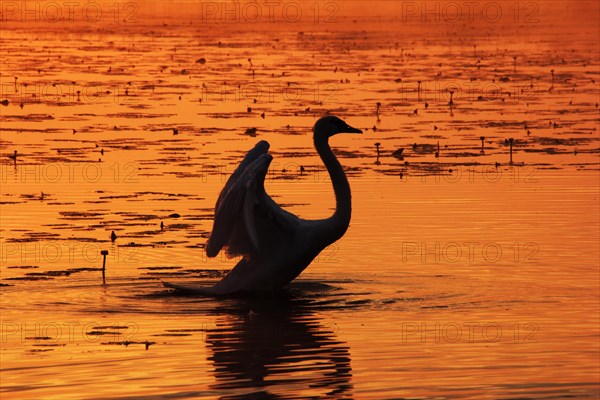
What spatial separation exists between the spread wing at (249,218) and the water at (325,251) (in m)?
0.51

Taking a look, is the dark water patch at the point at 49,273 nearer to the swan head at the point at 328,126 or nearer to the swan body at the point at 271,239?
the swan body at the point at 271,239

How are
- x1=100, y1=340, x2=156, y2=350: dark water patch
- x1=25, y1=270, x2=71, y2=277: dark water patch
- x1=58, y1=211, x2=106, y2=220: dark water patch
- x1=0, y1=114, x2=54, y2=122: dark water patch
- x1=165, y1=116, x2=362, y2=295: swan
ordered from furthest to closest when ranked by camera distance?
x1=0, y1=114, x2=54, y2=122: dark water patch
x1=58, y1=211, x2=106, y2=220: dark water patch
x1=25, y1=270, x2=71, y2=277: dark water patch
x1=165, y1=116, x2=362, y2=295: swan
x1=100, y1=340, x2=156, y2=350: dark water patch

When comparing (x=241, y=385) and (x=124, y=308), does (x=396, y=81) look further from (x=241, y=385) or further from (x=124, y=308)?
(x=241, y=385)

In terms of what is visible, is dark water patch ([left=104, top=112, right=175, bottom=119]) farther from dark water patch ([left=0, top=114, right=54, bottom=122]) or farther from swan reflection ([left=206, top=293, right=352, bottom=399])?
swan reflection ([left=206, top=293, right=352, bottom=399])

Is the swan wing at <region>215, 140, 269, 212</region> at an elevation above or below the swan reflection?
above

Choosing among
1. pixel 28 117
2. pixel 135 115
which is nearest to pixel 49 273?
pixel 28 117

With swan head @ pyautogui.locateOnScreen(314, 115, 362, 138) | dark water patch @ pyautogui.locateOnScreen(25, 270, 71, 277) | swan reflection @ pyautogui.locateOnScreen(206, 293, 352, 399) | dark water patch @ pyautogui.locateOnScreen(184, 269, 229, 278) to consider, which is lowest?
swan reflection @ pyautogui.locateOnScreen(206, 293, 352, 399)

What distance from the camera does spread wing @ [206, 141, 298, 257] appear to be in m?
13.3

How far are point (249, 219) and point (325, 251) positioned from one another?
286 cm

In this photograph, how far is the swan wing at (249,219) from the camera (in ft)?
43.7

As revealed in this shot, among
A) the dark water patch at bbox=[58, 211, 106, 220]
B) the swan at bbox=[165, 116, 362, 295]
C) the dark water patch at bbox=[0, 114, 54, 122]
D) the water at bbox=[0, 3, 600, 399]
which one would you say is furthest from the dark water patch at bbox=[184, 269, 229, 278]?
the dark water patch at bbox=[0, 114, 54, 122]

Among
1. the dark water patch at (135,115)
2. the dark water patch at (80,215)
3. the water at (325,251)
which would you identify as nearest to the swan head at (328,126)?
the water at (325,251)

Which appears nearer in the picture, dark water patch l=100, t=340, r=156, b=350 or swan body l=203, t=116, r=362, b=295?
dark water patch l=100, t=340, r=156, b=350

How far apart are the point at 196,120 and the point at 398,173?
6.76 m
